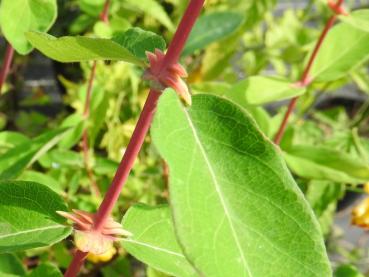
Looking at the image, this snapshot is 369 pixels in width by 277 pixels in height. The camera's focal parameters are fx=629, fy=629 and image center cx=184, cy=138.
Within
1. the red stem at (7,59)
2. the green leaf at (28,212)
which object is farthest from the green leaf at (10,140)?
the green leaf at (28,212)

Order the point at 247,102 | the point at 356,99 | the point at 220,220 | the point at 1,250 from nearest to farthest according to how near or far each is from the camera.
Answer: the point at 220,220, the point at 1,250, the point at 247,102, the point at 356,99

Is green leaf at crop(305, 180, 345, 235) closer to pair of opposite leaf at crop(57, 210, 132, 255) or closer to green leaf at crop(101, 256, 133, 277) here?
green leaf at crop(101, 256, 133, 277)

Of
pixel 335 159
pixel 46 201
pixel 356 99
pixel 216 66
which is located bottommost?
pixel 46 201

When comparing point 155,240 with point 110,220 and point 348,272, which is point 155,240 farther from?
point 348,272

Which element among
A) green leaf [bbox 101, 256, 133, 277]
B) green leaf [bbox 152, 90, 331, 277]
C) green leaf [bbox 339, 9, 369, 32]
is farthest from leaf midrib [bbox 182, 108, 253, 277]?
green leaf [bbox 101, 256, 133, 277]

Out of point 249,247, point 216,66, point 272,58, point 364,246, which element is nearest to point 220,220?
point 249,247

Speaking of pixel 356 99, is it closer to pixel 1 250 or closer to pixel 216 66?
pixel 216 66
